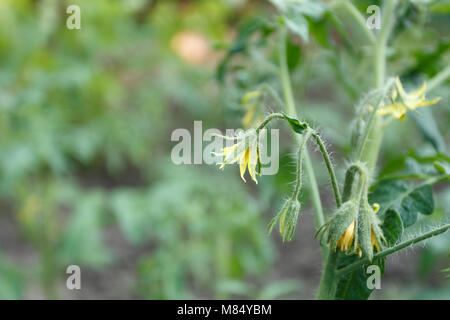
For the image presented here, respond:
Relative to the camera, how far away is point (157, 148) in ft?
8.68

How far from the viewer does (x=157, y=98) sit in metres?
2.33

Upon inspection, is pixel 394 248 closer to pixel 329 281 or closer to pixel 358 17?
pixel 329 281

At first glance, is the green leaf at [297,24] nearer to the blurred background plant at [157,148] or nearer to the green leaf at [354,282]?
the blurred background plant at [157,148]

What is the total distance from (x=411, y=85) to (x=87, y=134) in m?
1.08

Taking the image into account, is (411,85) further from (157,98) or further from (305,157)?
(157,98)

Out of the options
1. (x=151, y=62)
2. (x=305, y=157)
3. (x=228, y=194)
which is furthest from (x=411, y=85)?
(x=151, y=62)

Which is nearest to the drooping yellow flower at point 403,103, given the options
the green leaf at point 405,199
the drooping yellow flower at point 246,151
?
the green leaf at point 405,199

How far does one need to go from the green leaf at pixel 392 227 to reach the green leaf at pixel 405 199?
0.09ft

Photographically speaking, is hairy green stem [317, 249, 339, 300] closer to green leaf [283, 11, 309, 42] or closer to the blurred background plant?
the blurred background plant

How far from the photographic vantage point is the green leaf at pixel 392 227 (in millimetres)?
678

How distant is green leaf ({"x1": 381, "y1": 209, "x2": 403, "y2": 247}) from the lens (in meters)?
0.68

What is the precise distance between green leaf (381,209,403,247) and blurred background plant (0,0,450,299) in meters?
0.20

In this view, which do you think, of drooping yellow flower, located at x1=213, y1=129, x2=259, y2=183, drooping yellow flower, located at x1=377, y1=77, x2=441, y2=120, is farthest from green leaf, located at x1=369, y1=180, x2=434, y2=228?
drooping yellow flower, located at x1=213, y1=129, x2=259, y2=183

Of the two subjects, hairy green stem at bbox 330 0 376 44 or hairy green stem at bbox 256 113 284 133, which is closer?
hairy green stem at bbox 256 113 284 133
